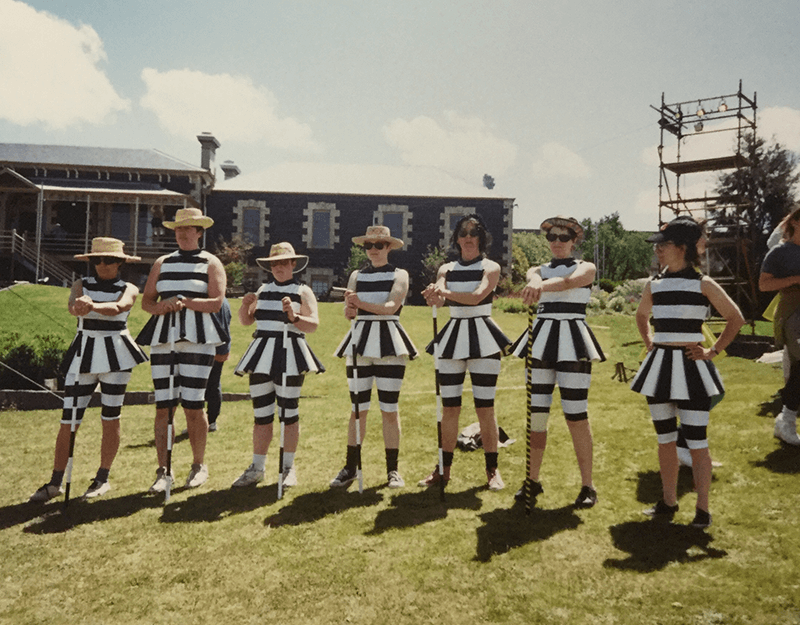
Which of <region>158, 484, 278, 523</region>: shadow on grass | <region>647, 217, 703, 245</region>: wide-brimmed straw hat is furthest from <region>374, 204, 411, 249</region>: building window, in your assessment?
<region>647, 217, 703, 245</region>: wide-brimmed straw hat

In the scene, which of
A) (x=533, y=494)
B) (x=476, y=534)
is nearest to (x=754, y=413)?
(x=533, y=494)

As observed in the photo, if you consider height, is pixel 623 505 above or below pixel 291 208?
below

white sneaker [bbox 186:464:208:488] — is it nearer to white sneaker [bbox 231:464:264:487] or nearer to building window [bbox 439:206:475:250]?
white sneaker [bbox 231:464:264:487]

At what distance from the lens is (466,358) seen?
4680 millimetres

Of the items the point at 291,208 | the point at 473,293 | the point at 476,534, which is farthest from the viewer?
the point at 291,208

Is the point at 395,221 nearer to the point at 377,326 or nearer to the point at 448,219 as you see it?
the point at 448,219

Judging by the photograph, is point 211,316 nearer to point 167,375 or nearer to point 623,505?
point 167,375

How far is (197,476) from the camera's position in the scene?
5.09 meters

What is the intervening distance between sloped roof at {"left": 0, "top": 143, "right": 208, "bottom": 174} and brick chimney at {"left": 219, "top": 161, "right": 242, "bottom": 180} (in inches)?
126

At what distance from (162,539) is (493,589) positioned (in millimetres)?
2330

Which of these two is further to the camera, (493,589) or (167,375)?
Result: (167,375)

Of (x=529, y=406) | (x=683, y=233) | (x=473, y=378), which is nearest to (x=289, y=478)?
(x=473, y=378)

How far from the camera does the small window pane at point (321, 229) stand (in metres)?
28.2

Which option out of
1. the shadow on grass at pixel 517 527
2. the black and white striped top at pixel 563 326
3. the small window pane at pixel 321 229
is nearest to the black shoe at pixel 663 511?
the shadow on grass at pixel 517 527
